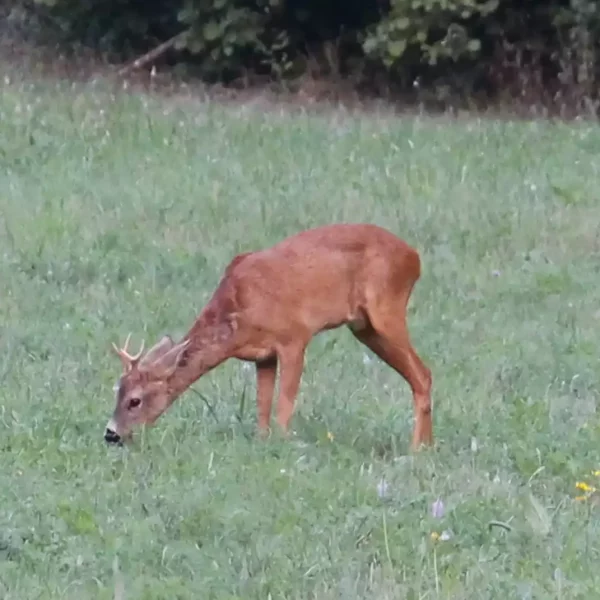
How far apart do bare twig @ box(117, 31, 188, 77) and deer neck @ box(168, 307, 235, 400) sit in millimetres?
14368

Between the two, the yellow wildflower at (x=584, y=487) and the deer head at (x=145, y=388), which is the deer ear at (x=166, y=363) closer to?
the deer head at (x=145, y=388)

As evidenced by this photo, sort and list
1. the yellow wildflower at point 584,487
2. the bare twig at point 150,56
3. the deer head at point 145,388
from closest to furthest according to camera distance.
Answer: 1. the yellow wildflower at point 584,487
2. the deer head at point 145,388
3. the bare twig at point 150,56

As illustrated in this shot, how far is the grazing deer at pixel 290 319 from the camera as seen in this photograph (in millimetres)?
7742

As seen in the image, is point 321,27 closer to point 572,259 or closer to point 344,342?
point 572,259

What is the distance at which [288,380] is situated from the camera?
786 centimetres

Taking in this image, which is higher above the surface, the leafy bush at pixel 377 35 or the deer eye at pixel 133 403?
the deer eye at pixel 133 403

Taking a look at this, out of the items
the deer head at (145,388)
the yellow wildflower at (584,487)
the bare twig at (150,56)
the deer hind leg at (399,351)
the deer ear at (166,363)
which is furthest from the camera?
the bare twig at (150,56)

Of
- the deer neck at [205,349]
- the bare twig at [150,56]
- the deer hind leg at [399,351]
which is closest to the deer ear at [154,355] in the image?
the deer neck at [205,349]

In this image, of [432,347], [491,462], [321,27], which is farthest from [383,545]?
[321,27]

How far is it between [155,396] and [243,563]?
7.19 ft

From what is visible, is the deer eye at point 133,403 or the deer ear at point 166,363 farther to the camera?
the deer ear at point 166,363

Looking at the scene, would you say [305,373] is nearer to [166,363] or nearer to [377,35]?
[166,363]

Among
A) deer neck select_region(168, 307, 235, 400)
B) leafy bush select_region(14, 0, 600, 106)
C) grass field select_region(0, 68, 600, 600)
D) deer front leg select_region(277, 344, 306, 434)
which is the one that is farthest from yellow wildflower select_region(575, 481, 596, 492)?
leafy bush select_region(14, 0, 600, 106)

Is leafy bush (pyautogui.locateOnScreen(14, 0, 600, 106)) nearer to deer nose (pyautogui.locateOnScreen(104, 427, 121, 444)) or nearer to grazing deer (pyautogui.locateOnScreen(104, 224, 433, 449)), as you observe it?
grazing deer (pyautogui.locateOnScreen(104, 224, 433, 449))
